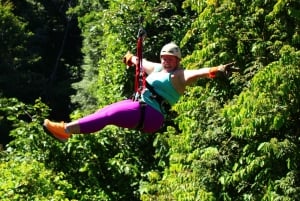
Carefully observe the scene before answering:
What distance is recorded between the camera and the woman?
423 centimetres

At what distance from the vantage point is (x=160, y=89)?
14.3 ft

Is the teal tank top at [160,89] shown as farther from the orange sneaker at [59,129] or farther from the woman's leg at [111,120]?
the orange sneaker at [59,129]

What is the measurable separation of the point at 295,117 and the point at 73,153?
3038 mm

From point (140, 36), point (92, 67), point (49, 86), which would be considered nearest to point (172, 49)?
point (140, 36)

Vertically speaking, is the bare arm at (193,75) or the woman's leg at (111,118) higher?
the bare arm at (193,75)

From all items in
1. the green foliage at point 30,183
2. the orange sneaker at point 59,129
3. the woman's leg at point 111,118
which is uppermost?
the woman's leg at point 111,118

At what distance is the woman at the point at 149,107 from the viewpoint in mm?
4227

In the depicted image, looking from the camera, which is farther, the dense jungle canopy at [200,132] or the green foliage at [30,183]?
the green foliage at [30,183]

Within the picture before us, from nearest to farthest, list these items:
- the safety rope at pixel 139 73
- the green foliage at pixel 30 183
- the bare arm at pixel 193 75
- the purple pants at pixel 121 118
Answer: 1. the bare arm at pixel 193 75
2. the purple pants at pixel 121 118
3. the safety rope at pixel 139 73
4. the green foliage at pixel 30 183

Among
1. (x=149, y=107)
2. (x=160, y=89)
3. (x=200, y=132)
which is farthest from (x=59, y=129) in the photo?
(x=200, y=132)

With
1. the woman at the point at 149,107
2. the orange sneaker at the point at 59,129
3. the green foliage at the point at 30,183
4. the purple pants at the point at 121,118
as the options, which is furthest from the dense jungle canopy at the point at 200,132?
the orange sneaker at the point at 59,129

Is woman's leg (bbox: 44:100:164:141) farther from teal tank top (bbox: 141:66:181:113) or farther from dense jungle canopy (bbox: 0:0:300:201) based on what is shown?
dense jungle canopy (bbox: 0:0:300:201)

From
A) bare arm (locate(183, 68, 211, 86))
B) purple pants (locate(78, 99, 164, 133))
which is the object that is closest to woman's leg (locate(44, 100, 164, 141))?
purple pants (locate(78, 99, 164, 133))

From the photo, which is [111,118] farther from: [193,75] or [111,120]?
[193,75]
